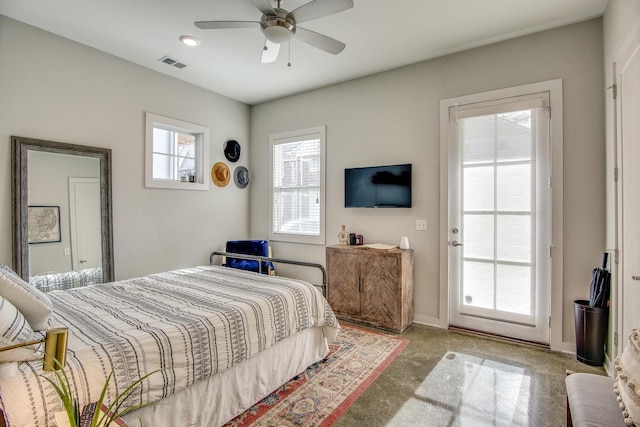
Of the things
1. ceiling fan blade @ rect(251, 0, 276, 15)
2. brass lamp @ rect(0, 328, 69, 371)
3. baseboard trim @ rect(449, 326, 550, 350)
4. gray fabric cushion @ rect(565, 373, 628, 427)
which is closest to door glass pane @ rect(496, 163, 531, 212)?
baseboard trim @ rect(449, 326, 550, 350)

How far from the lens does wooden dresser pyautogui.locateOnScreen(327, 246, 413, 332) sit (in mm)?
3352

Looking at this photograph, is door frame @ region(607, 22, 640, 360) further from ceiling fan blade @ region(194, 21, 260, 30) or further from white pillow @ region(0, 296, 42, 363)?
white pillow @ region(0, 296, 42, 363)

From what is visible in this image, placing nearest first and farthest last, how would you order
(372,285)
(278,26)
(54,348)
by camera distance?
(54,348) < (278,26) < (372,285)

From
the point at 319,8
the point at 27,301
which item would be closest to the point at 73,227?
the point at 27,301

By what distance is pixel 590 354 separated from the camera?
2.61 m

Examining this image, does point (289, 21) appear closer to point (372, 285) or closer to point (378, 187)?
point (378, 187)

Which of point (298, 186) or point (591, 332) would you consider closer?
point (591, 332)

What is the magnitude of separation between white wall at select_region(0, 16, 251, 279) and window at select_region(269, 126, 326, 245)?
1.91ft

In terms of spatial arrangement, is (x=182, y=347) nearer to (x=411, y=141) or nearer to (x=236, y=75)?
(x=411, y=141)

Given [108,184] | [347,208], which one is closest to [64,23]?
[108,184]

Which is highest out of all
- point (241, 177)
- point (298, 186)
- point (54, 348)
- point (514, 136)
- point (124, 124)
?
point (124, 124)

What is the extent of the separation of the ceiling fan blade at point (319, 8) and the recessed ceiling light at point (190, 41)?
4.50ft

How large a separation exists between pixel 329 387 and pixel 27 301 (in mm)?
1834

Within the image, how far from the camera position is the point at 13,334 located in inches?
51.1
